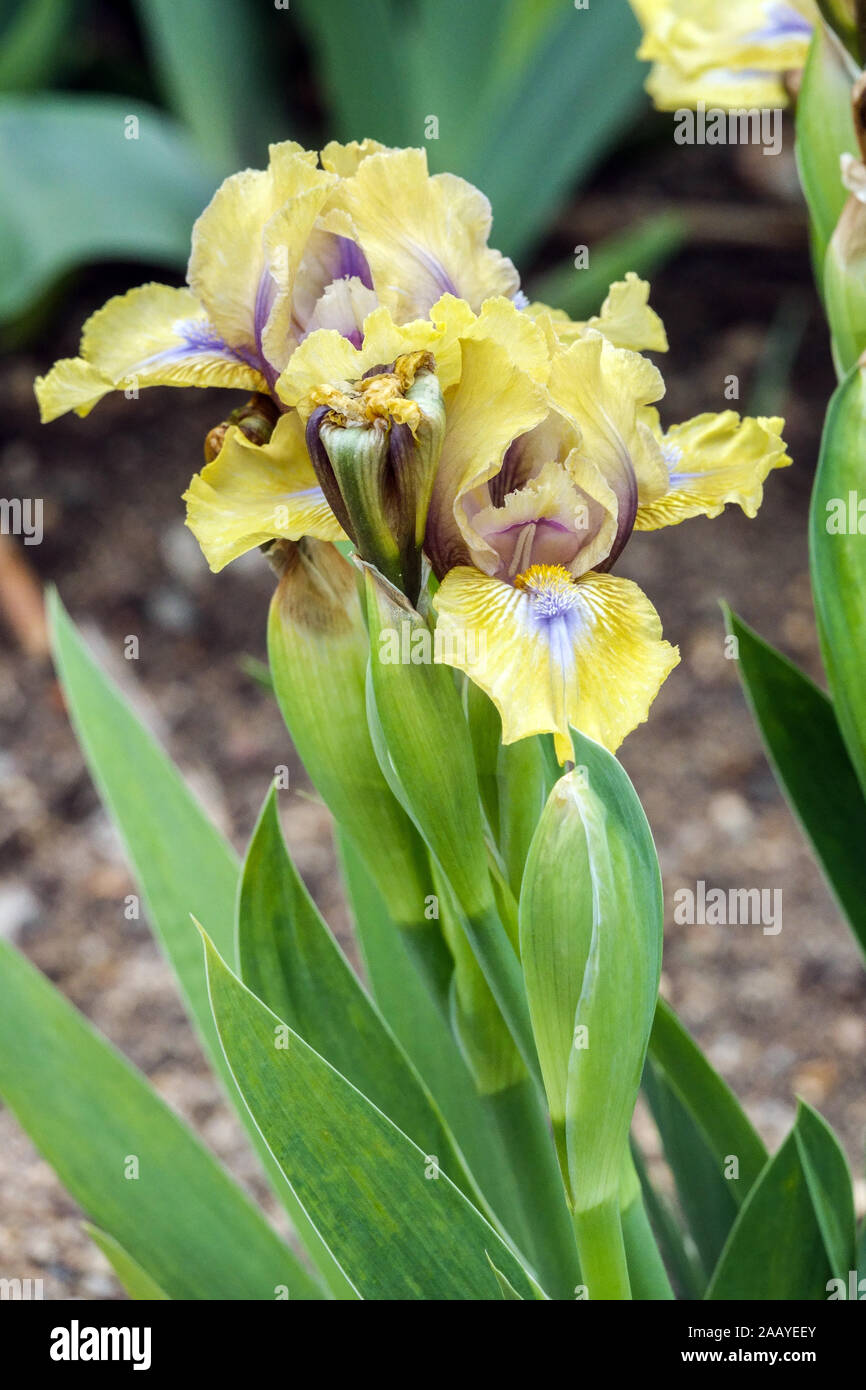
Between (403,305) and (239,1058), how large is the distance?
0.32 metres

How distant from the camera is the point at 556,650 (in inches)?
19.4

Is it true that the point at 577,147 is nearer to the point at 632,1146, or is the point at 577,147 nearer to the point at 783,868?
the point at 783,868

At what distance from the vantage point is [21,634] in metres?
1.74

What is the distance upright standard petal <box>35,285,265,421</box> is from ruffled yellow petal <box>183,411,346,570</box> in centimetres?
5

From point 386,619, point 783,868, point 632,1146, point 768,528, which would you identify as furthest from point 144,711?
point 386,619

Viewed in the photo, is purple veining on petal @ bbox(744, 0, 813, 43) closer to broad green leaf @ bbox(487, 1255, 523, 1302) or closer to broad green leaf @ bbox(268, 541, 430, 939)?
broad green leaf @ bbox(268, 541, 430, 939)

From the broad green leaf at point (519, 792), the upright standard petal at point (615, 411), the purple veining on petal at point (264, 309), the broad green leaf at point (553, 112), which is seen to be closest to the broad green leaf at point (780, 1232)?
the broad green leaf at point (519, 792)

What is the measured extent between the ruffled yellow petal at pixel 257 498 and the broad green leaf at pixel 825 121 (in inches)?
13.3

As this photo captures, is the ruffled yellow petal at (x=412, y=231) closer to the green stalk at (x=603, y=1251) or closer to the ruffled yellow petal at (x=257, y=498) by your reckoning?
the ruffled yellow petal at (x=257, y=498)

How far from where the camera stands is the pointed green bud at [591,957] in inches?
19.5

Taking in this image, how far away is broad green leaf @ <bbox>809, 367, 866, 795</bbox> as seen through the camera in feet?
1.96

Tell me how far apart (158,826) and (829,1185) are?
0.46m

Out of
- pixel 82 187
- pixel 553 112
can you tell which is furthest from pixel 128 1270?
pixel 553 112

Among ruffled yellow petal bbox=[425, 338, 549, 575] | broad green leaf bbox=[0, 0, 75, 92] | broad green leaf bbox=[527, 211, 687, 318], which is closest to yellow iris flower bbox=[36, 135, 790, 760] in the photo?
ruffled yellow petal bbox=[425, 338, 549, 575]
